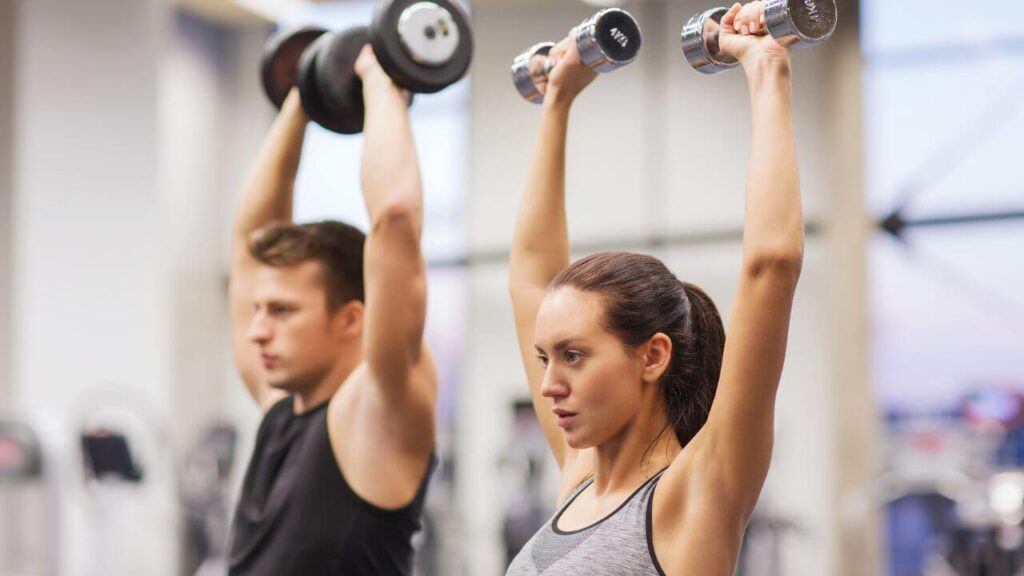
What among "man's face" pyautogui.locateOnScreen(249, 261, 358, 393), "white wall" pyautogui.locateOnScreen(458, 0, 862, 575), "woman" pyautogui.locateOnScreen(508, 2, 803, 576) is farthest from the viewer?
"white wall" pyautogui.locateOnScreen(458, 0, 862, 575)

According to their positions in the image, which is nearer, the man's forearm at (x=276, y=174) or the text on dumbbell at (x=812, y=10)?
the text on dumbbell at (x=812, y=10)

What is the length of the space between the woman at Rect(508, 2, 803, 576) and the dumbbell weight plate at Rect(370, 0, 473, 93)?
2.09 feet

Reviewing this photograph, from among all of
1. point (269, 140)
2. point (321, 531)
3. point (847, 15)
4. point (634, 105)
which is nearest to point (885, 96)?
point (847, 15)

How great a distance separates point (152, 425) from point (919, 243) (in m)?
4.67

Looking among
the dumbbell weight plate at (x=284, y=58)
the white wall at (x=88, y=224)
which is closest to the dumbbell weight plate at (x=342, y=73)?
the dumbbell weight plate at (x=284, y=58)

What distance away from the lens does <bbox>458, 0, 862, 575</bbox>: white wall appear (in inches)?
310

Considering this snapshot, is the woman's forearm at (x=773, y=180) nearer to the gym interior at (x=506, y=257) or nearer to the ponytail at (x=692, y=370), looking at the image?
the ponytail at (x=692, y=370)

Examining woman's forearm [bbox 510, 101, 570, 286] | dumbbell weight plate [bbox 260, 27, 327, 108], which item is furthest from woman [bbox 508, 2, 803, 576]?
dumbbell weight plate [bbox 260, 27, 327, 108]

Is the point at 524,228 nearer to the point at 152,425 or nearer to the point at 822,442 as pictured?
the point at 152,425

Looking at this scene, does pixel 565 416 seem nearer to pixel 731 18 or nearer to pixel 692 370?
pixel 692 370

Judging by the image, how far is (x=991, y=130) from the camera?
7504mm

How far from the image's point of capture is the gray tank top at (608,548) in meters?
1.48

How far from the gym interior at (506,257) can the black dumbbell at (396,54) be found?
3924 mm

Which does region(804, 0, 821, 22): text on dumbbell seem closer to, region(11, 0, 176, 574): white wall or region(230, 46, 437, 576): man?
region(230, 46, 437, 576): man
